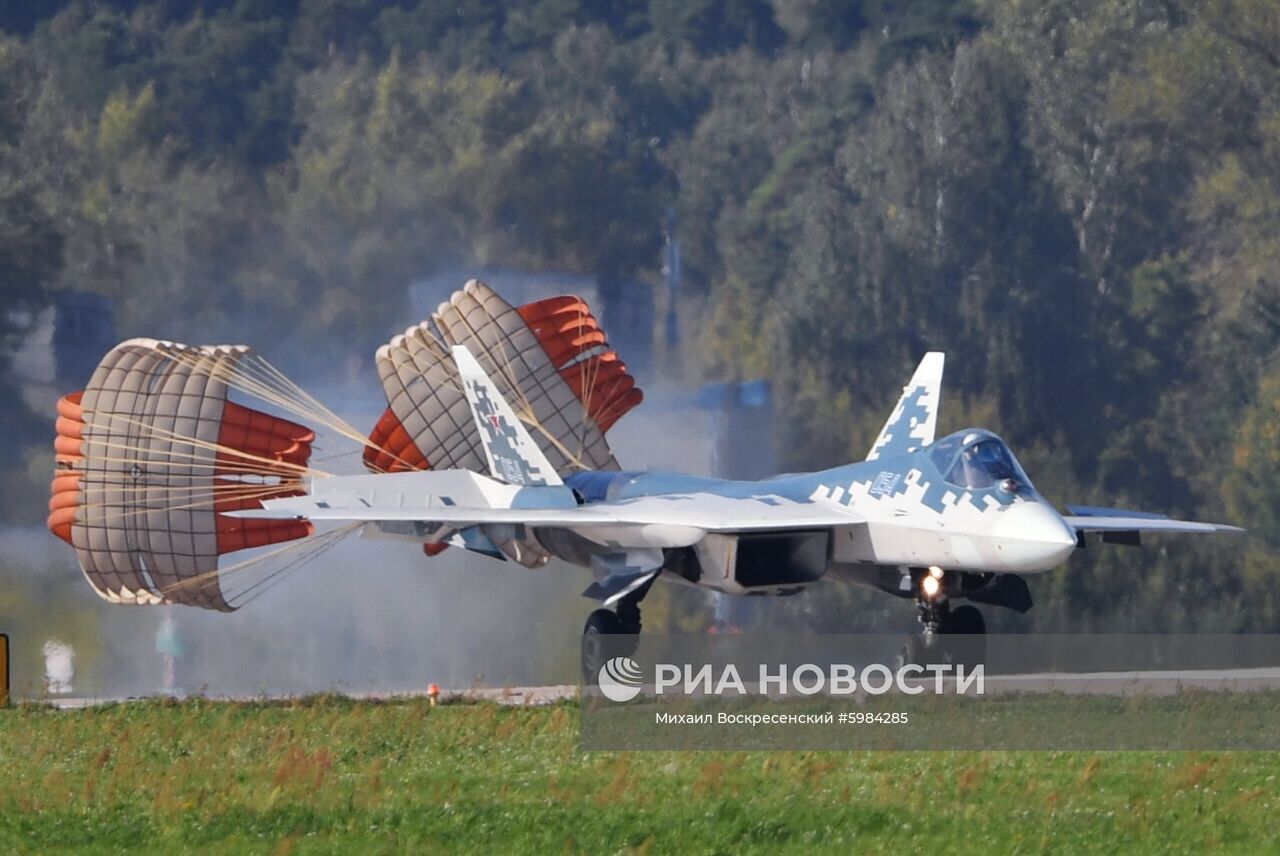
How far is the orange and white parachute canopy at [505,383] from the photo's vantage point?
23953mm

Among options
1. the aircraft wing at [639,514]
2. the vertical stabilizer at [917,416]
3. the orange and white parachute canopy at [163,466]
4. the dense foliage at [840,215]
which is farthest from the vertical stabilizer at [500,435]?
the dense foliage at [840,215]

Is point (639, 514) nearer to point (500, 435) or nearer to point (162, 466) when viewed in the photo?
point (500, 435)

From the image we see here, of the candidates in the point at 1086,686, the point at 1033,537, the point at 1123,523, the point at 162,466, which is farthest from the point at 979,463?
the point at 162,466

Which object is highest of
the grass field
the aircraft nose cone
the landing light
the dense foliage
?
the dense foliage

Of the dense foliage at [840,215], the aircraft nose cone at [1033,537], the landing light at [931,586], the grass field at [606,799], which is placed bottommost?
the grass field at [606,799]

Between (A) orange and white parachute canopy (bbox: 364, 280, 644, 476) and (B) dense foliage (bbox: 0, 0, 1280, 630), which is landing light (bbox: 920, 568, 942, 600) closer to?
(A) orange and white parachute canopy (bbox: 364, 280, 644, 476)

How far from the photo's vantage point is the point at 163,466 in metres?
22.6

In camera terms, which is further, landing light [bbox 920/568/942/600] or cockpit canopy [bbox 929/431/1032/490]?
landing light [bbox 920/568/942/600]

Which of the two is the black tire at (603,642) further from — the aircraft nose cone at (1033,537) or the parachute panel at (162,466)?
the parachute panel at (162,466)

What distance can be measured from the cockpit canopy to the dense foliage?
15723 mm

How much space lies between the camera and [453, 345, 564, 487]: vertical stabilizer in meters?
22.5

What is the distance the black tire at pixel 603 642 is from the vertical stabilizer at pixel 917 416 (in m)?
A: 3.10

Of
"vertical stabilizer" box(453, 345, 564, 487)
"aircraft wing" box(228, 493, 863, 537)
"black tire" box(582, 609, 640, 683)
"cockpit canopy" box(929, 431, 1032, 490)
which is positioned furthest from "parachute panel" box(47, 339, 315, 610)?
"cockpit canopy" box(929, 431, 1032, 490)

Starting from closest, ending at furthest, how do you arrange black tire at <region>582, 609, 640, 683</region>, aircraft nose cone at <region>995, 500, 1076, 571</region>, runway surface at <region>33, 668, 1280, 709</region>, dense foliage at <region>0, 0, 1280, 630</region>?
aircraft nose cone at <region>995, 500, 1076, 571</region>
runway surface at <region>33, 668, 1280, 709</region>
black tire at <region>582, 609, 640, 683</region>
dense foliage at <region>0, 0, 1280, 630</region>
